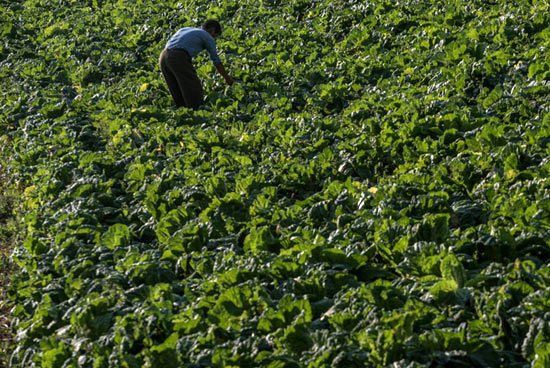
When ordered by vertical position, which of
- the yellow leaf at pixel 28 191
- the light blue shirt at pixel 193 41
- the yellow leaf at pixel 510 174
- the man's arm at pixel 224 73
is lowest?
the yellow leaf at pixel 510 174

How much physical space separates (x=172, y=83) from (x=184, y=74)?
1.52 feet

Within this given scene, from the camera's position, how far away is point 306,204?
6.14 metres

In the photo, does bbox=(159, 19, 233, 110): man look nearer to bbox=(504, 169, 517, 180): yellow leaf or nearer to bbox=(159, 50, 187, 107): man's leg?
bbox=(159, 50, 187, 107): man's leg

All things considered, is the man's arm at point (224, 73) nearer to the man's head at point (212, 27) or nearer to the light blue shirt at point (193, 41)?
the light blue shirt at point (193, 41)

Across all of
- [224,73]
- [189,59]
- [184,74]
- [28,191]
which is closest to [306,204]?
[28,191]

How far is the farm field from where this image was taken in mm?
4160

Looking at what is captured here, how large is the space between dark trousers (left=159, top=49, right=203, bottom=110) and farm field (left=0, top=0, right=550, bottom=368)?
300 millimetres

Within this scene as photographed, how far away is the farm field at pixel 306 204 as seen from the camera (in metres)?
4.16

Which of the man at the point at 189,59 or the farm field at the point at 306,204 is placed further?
the man at the point at 189,59

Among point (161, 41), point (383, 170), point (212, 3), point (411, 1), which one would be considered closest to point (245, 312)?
point (383, 170)

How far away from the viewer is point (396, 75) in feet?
31.6

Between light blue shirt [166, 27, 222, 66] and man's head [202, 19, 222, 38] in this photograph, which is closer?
light blue shirt [166, 27, 222, 66]

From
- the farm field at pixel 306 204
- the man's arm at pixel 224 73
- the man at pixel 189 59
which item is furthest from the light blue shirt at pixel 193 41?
the farm field at pixel 306 204

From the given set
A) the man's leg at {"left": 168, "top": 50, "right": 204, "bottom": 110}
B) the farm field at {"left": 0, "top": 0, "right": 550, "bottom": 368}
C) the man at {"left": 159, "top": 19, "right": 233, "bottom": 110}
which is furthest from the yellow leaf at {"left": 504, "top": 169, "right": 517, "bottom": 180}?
the man's leg at {"left": 168, "top": 50, "right": 204, "bottom": 110}
